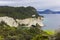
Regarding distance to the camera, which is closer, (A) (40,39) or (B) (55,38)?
(B) (55,38)

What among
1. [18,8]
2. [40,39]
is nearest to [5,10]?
[18,8]

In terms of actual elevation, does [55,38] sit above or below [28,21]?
above

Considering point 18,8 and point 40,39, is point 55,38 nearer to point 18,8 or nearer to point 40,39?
point 40,39

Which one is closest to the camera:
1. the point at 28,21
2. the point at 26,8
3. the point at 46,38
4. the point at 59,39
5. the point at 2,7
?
the point at 59,39

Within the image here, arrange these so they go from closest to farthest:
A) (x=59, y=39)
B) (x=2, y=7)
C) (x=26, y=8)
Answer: (x=59, y=39)
(x=2, y=7)
(x=26, y=8)

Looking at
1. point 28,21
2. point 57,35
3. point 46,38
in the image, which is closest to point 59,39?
point 57,35

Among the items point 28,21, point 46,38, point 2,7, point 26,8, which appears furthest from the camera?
point 26,8

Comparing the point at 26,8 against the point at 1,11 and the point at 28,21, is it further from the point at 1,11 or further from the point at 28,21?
the point at 28,21

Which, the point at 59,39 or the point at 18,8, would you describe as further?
the point at 18,8

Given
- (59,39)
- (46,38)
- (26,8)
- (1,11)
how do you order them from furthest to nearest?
(26,8) → (1,11) → (46,38) → (59,39)
